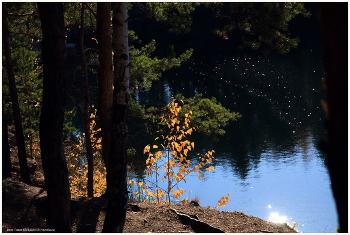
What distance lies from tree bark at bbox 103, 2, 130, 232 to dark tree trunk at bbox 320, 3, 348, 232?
10.6 ft

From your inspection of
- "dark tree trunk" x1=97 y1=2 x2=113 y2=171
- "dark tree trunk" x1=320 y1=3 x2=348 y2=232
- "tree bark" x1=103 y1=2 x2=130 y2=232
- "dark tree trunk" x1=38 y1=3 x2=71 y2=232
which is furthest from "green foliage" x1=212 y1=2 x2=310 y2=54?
"dark tree trunk" x1=320 y1=3 x2=348 y2=232

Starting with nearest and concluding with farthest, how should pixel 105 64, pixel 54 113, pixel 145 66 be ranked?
pixel 54 113, pixel 105 64, pixel 145 66

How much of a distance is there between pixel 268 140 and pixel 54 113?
14458 millimetres

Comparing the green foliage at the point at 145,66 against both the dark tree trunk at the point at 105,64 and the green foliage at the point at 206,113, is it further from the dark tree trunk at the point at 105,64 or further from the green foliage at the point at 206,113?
the dark tree trunk at the point at 105,64

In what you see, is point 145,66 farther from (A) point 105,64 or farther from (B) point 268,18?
(B) point 268,18

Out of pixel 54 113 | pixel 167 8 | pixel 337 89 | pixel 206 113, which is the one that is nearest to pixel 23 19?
pixel 167 8

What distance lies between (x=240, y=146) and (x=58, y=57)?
13.8 metres

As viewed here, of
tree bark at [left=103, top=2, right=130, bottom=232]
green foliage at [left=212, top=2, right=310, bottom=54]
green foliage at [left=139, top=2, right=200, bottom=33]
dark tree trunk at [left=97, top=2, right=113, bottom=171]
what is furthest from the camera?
green foliage at [left=139, top=2, right=200, bottom=33]

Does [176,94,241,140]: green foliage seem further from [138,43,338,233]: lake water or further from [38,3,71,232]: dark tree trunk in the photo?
[38,3,71,232]: dark tree trunk

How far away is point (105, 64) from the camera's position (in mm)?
6262

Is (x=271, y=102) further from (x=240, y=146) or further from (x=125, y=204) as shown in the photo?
(x=125, y=204)

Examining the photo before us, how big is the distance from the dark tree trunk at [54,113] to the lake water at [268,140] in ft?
24.0

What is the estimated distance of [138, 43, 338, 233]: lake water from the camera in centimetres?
1202

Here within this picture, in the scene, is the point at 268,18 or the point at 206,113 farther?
the point at 206,113
